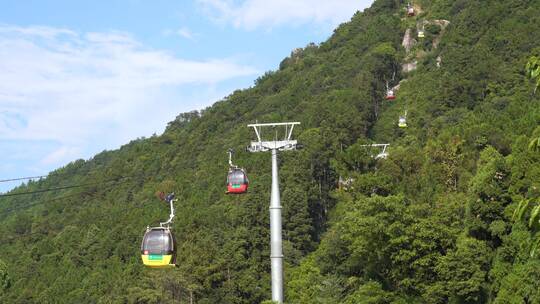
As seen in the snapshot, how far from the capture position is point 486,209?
36125 millimetres

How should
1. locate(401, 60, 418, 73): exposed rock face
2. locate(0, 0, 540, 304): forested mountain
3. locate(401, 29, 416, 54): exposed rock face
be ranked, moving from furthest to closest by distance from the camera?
locate(401, 29, 416, 54): exposed rock face, locate(401, 60, 418, 73): exposed rock face, locate(0, 0, 540, 304): forested mountain

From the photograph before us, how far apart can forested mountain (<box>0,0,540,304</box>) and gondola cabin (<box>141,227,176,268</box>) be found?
30.9 feet

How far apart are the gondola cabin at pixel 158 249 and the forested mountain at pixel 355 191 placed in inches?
370

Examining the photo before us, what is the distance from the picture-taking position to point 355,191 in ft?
165

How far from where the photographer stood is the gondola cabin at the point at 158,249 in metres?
21.5

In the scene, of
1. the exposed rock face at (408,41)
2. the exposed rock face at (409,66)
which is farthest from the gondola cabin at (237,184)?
the exposed rock face at (408,41)

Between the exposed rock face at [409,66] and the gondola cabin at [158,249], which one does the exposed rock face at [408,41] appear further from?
the gondola cabin at [158,249]

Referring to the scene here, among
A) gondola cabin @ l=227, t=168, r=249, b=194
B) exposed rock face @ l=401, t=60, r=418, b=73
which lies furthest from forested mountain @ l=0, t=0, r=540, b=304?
gondola cabin @ l=227, t=168, r=249, b=194

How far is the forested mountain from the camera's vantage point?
118 ft

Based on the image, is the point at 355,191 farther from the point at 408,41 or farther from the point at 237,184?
the point at 408,41

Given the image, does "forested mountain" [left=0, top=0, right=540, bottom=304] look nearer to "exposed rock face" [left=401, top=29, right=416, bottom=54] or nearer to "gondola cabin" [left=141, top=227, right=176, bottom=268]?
"exposed rock face" [left=401, top=29, right=416, bottom=54]

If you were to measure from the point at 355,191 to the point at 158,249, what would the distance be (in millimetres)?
29794

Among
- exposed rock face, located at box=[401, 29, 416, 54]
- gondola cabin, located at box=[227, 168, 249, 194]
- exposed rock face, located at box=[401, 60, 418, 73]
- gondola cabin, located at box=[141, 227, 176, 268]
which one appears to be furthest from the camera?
exposed rock face, located at box=[401, 29, 416, 54]

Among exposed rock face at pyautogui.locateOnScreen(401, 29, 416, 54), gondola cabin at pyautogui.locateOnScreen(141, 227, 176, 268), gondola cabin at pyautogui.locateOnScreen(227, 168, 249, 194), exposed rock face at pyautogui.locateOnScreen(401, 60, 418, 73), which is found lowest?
gondola cabin at pyautogui.locateOnScreen(141, 227, 176, 268)
